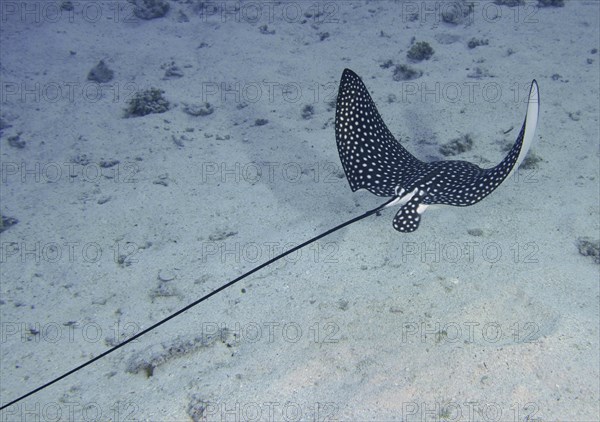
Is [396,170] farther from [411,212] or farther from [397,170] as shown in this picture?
[411,212]

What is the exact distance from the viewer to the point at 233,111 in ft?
27.5

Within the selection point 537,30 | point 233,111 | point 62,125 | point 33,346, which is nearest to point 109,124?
point 62,125

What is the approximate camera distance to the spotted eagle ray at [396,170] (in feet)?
13.9

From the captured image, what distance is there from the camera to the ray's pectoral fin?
4.28 meters

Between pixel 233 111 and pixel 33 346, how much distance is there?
5.47 m

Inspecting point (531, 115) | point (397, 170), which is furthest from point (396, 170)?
point (531, 115)

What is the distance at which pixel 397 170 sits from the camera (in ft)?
16.0

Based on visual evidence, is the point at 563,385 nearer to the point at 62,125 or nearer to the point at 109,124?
the point at 109,124

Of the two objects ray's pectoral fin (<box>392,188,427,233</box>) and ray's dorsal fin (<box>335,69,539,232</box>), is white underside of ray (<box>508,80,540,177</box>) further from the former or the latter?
ray's pectoral fin (<box>392,188,427,233</box>)

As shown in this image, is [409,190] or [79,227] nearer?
[409,190]

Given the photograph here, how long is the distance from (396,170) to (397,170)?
0.01 metres

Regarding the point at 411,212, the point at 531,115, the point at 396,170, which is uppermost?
the point at 531,115

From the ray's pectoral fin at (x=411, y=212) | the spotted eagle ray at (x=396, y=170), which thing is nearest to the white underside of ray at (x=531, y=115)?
the spotted eagle ray at (x=396, y=170)

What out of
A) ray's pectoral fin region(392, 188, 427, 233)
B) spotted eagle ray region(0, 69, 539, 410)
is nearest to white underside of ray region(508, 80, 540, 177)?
spotted eagle ray region(0, 69, 539, 410)
